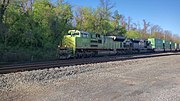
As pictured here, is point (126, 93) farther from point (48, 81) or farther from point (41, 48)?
point (41, 48)

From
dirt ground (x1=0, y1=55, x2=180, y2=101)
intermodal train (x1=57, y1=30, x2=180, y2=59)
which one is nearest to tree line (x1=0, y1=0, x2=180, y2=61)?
→ intermodal train (x1=57, y1=30, x2=180, y2=59)

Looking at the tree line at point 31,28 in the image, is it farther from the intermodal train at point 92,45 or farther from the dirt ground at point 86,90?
the dirt ground at point 86,90

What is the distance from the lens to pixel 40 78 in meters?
10.4

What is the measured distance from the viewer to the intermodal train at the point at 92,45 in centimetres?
2350

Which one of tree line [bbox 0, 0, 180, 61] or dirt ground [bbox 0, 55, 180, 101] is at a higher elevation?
tree line [bbox 0, 0, 180, 61]

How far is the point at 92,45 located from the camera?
1056 inches

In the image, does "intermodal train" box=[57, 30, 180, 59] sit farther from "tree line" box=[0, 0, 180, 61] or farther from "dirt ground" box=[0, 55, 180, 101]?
"dirt ground" box=[0, 55, 180, 101]

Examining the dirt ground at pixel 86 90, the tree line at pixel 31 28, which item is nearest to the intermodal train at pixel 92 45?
the tree line at pixel 31 28

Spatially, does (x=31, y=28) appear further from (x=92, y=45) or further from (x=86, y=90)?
(x=86, y=90)

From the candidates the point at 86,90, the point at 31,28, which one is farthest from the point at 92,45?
the point at 86,90

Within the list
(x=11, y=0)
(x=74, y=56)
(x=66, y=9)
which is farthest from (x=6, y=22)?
(x=66, y=9)

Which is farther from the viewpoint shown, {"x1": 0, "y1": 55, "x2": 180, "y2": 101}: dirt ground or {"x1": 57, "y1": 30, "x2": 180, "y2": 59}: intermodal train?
{"x1": 57, "y1": 30, "x2": 180, "y2": 59}: intermodal train

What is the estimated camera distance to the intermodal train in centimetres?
2350

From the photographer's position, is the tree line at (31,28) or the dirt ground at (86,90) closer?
the dirt ground at (86,90)
